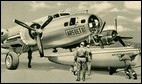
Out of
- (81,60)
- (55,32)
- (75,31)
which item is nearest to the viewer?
(81,60)

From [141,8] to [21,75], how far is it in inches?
256

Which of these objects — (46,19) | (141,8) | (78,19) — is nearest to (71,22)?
(78,19)

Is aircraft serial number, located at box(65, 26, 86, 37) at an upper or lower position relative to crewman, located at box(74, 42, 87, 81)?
upper

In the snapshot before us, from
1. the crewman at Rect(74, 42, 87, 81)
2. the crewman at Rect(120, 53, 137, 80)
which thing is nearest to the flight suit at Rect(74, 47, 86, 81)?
→ the crewman at Rect(74, 42, 87, 81)

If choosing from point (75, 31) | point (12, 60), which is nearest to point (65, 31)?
Answer: point (75, 31)

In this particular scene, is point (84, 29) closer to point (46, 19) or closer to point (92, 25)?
point (92, 25)

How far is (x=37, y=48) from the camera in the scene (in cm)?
1477

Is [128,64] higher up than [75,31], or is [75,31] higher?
[75,31]

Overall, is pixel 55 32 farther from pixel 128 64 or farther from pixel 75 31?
pixel 128 64

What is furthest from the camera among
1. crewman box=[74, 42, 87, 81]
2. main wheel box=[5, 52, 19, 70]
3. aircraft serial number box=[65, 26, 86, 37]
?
→ main wheel box=[5, 52, 19, 70]

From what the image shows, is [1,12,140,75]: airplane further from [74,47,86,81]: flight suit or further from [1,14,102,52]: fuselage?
[74,47,86,81]: flight suit

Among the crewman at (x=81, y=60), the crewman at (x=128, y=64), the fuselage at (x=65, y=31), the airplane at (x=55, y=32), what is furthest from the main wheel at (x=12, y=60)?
the crewman at (x=128, y=64)

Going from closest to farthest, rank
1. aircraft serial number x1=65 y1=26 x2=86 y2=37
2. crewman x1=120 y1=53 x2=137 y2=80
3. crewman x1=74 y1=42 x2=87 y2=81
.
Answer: crewman x1=74 y1=42 x2=87 y2=81
crewman x1=120 y1=53 x2=137 y2=80
aircraft serial number x1=65 y1=26 x2=86 y2=37

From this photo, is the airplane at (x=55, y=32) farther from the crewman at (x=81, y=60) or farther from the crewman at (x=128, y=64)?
the crewman at (x=81, y=60)
